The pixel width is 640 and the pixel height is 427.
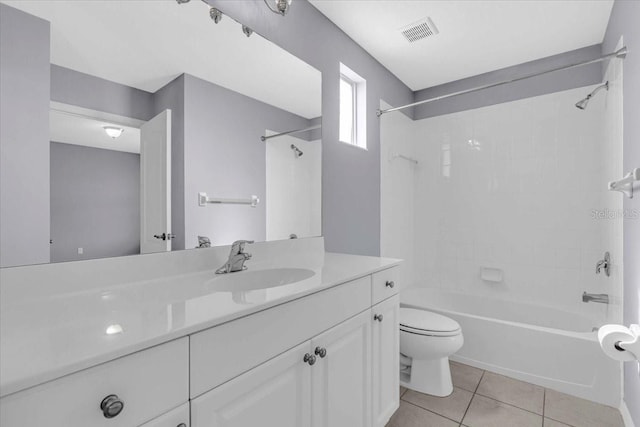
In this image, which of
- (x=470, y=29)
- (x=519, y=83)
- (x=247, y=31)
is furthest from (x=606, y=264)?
(x=247, y=31)

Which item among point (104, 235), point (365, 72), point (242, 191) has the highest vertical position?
point (365, 72)

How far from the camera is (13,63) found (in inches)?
33.0

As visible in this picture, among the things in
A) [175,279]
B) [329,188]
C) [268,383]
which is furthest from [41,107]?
[329,188]

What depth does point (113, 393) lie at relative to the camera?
1.82ft

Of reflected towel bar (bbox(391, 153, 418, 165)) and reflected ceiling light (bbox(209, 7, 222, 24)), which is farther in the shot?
reflected towel bar (bbox(391, 153, 418, 165))

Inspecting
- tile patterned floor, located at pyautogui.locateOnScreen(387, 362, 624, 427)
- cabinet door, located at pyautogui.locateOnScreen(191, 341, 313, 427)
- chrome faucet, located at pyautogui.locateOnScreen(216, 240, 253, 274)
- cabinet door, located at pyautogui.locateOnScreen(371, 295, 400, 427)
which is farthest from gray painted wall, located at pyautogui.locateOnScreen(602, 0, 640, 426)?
chrome faucet, located at pyautogui.locateOnScreen(216, 240, 253, 274)

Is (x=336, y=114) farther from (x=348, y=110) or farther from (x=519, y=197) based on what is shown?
(x=519, y=197)

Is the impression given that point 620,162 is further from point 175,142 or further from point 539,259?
point 175,142

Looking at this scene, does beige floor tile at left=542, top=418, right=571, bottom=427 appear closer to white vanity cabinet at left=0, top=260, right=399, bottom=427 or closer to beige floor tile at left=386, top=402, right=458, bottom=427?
beige floor tile at left=386, top=402, right=458, bottom=427

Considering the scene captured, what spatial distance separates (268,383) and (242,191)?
2.86 ft

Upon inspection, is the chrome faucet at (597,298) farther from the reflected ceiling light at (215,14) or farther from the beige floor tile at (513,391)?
the reflected ceiling light at (215,14)

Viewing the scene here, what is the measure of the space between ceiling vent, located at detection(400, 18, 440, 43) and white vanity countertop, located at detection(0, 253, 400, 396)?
6.00 feet

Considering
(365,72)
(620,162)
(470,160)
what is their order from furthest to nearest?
(470,160)
(365,72)
(620,162)

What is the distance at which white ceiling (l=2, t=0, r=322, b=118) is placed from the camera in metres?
0.96
